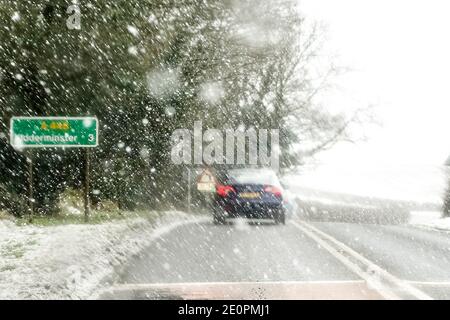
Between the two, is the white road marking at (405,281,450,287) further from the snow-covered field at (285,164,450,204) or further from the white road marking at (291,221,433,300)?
the snow-covered field at (285,164,450,204)

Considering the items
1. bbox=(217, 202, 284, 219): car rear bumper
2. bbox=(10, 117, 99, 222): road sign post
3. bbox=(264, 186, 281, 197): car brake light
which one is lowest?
bbox=(217, 202, 284, 219): car rear bumper

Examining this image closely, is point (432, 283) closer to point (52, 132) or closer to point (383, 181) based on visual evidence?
point (52, 132)

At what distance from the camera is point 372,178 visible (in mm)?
63969

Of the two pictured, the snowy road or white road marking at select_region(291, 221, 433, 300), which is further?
the snowy road

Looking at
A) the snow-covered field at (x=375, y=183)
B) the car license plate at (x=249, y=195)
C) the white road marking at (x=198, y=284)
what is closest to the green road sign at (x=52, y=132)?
the car license plate at (x=249, y=195)

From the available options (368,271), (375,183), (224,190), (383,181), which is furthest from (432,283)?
(383,181)

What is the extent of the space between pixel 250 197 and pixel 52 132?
566 cm

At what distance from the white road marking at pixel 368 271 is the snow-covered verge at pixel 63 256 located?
324 cm

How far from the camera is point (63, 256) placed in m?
7.96

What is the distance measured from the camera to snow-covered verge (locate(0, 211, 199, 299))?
6.23 m

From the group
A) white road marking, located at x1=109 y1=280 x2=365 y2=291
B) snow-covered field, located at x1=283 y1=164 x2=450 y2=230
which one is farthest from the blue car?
snow-covered field, located at x1=283 y1=164 x2=450 y2=230

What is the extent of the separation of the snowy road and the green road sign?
8.72 feet
